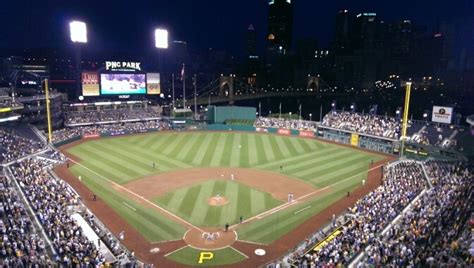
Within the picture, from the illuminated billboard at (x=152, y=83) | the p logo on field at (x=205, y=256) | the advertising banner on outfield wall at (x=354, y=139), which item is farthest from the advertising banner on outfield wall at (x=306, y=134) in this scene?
the p logo on field at (x=205, y=256)

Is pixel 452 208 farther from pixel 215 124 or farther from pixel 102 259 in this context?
pixel 215 124

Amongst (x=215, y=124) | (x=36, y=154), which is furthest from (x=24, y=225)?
(x=215, y=124)

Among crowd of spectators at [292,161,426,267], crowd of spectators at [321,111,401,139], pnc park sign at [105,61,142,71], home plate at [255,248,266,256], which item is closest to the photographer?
crowd of spectators at [292,161,426,267]

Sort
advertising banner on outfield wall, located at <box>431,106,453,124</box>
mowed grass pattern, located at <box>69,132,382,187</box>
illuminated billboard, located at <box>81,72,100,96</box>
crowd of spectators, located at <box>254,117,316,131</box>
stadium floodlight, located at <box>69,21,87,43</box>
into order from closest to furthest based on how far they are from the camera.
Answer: mowed grass pattern, located at <box>69,132,382,187</box> < advertising banner on outfield wall, located at <box>431,106,453,124</box> < stadium floodlight, located at <box>69,21,87,43</box> < illuminated billboard, located at <box>81,72,100,96</box> < crowd of spectators, located at <box>254,117,316,131</box>

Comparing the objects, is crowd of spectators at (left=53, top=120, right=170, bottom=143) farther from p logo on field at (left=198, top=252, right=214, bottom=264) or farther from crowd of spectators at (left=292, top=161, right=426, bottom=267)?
crowd of spectators at (left=292, top=161, right=426, bottom=267)

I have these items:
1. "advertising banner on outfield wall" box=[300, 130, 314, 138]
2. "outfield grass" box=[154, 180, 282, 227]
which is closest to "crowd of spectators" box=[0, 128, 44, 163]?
"outfield grass" box=[154, 180, 282, 227]

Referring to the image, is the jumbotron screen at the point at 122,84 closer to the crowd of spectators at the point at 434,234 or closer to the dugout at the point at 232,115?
the dugout at the point at 232,115
